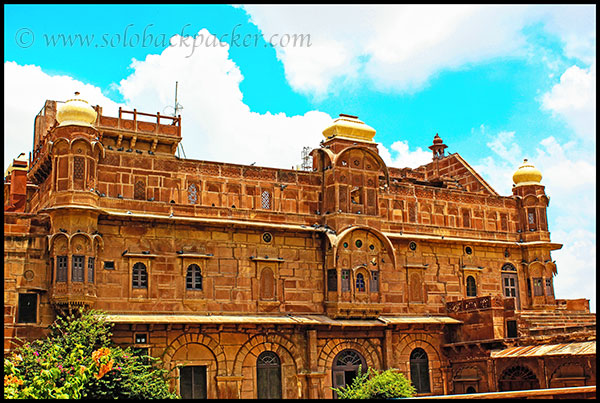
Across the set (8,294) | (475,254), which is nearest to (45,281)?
(8,294)

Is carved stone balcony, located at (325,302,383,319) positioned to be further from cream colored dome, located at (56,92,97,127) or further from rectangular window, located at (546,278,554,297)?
cream colored dome, located at (56,92,97,127)

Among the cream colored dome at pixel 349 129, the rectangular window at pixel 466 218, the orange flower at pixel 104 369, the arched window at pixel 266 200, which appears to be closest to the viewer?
the orange flower at pixel 104 369

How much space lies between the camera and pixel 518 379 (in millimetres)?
27453

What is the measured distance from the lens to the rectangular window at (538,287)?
34.8m

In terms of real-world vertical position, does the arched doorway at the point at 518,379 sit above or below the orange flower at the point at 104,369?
below

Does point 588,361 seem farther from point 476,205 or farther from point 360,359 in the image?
point 476,205

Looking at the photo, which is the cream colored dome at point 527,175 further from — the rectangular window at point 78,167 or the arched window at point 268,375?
the rectangular window at point 78,167

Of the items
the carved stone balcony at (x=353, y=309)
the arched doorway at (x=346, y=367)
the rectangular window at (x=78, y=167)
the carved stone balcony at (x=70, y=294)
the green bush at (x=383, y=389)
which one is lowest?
the green bush at (x=383, y=389)

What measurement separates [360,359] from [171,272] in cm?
868

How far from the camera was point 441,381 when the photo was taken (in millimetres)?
31453

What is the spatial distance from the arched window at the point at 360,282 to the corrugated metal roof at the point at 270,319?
1242mm

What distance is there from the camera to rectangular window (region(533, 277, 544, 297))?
34.8 meters

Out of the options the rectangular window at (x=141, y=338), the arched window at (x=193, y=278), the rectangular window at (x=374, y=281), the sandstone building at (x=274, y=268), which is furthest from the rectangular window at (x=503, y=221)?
the rectangular window at (x=141, y=338)

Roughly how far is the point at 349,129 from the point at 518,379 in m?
12.1
